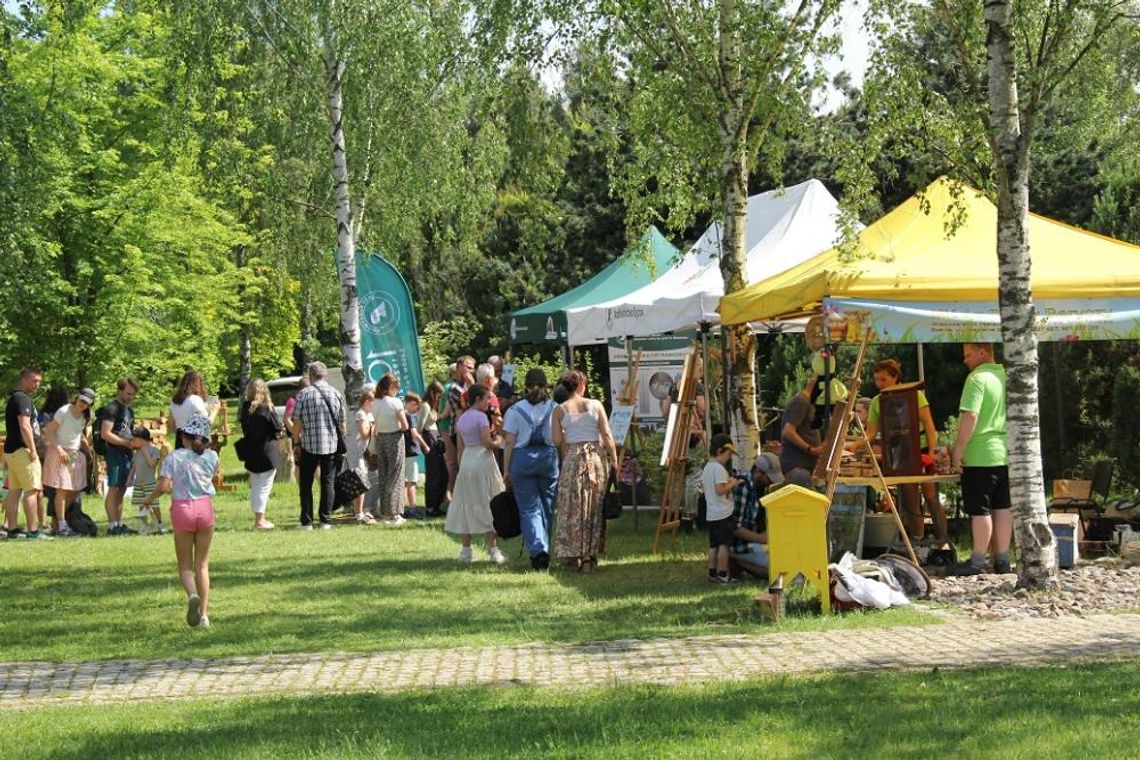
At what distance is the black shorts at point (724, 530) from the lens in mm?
12672

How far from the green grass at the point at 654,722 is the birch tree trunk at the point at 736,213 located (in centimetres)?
684

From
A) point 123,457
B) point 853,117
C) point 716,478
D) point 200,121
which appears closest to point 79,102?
point 200,121

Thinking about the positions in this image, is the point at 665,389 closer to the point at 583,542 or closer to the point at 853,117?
the point at 583,542

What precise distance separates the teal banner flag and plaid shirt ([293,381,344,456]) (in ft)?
12.0

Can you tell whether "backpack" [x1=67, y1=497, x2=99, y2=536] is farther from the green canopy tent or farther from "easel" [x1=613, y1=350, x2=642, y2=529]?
"easel" [x1=613, y1=350, x2=642, y2=529]

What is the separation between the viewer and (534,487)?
14266mm

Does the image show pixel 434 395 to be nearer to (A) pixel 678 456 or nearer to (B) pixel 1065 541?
(A) pixel 678 456

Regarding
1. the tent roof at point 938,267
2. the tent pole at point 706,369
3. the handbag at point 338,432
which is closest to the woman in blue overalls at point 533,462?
the tent roof at point 938,267

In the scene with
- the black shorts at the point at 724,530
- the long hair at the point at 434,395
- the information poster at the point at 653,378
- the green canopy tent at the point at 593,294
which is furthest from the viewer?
the long hair at the point at 434,395

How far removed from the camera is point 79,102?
29.7m

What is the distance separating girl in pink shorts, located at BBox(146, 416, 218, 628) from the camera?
10969 mm

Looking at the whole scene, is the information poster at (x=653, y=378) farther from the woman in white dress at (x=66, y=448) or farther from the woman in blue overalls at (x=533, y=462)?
the woman in white dress at (x=66, y=448)

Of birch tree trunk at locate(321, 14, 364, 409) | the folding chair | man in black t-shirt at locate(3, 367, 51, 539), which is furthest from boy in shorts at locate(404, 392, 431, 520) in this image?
the folding chair

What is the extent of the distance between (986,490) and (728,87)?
4.53 metres
